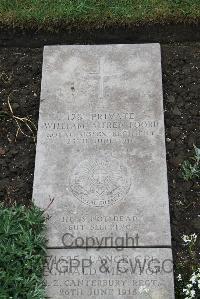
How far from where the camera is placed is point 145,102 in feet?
16.1

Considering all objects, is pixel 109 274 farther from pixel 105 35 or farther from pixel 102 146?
pixel 105 35

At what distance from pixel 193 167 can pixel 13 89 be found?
1.69 meters

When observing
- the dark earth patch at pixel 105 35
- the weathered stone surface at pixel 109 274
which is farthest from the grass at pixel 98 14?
the weathered stone surface at pixel 109 274

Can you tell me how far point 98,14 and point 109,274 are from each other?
2.60 m

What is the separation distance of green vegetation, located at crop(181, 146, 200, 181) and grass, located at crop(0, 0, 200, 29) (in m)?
1.57

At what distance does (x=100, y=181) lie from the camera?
4.56 m

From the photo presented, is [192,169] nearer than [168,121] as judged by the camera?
Yes

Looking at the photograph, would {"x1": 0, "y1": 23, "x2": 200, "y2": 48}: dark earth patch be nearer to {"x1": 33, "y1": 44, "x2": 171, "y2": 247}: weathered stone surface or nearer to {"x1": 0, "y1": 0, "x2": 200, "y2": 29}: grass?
{"x1": 0, "y1": 0, "x2": 200, "y2": 29}: grass

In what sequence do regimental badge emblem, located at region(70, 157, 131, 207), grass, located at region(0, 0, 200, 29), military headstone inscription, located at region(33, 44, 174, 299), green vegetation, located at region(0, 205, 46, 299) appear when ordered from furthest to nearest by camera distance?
grass, located at region(0, 0, 200, 29)
regimental badge emblem, located at region(70, 157, 131, 207)
military headstone inscription, located at region(33, 44, 174, 299)
green vegetation, located at region(0, 205, 46, 299)

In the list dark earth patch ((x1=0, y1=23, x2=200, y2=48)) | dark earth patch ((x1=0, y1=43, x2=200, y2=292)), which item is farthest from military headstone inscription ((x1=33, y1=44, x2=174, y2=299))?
dark earth patch ((x1=0, y1=23, x2=200, y2=48))

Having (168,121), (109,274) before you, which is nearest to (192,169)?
(168,121)

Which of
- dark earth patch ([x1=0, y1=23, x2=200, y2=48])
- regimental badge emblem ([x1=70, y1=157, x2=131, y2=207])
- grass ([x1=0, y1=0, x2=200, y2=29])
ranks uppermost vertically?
grass ([x1=0, y1=0, x2=200, y2=29])

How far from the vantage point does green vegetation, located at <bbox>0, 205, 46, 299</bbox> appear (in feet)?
13.3

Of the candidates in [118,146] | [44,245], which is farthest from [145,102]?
[44,245]
